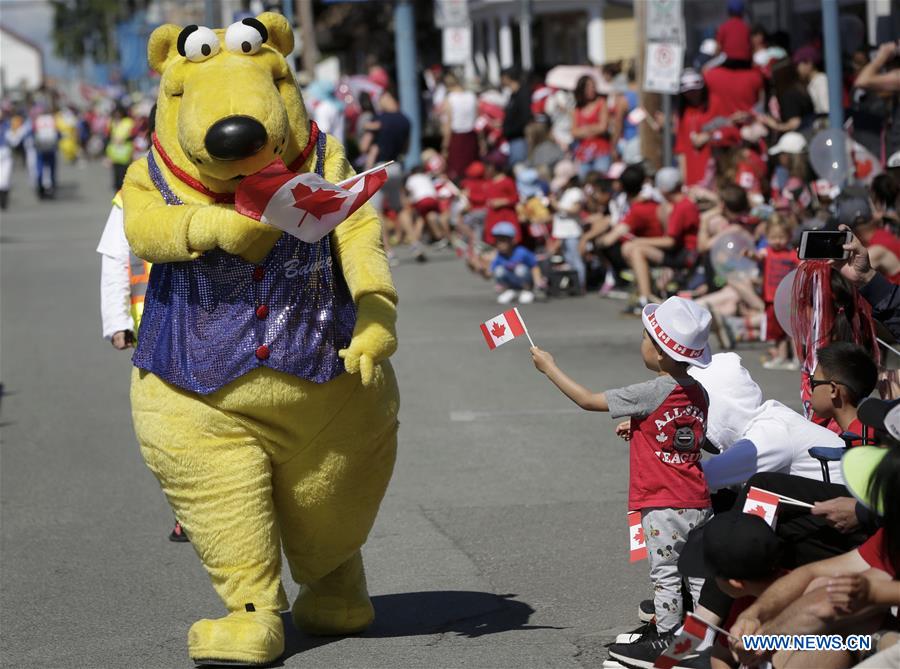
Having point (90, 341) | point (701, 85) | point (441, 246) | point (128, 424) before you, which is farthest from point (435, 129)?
point (128, 424)

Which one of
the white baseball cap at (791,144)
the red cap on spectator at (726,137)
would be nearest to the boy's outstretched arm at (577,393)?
the white baseball cap at (791,144)

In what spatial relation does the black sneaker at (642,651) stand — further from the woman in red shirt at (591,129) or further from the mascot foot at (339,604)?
the woman in red shirt at (591,129)

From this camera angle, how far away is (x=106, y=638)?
5828 millimetres

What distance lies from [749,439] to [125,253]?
9.16 ft

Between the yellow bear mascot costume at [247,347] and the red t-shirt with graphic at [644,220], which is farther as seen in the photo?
the red t-shirt with graphic at [644,220]

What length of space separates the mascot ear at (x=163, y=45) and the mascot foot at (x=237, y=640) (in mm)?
1984

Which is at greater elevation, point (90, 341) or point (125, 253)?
point (125, 253)

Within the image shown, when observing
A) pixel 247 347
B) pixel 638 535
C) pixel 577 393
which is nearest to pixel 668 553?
pixel 638 535

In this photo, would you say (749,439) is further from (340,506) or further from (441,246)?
(441,246)

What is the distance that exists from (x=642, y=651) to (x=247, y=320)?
173 cm

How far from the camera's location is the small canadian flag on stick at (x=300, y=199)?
509 centimetres

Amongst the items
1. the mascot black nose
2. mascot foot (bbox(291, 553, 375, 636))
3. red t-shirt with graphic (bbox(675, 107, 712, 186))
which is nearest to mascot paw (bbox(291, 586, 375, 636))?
mascot foot (bbox(291, 553, 375, 636))

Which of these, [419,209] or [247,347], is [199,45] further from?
[419,209]

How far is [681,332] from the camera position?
5.08 metres
